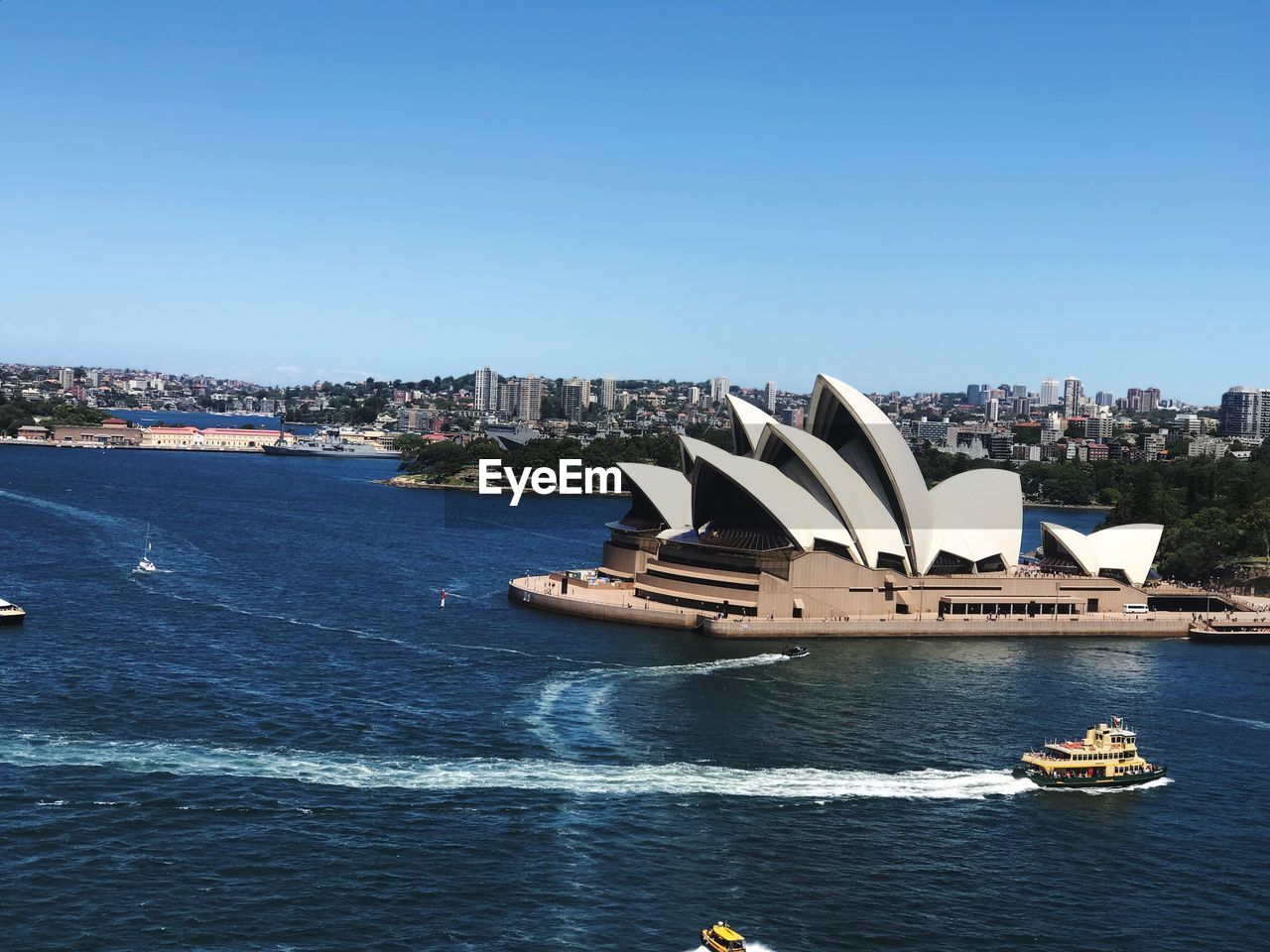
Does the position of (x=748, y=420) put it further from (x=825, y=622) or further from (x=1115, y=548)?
(x=1115, y=548)

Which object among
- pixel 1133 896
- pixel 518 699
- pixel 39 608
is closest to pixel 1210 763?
pixel 1133 896

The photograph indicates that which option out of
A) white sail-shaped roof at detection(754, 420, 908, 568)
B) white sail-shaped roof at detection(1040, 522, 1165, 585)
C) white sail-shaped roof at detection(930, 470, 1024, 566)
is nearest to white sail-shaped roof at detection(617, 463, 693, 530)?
white sail-shaped roof at detection(754, 420, 908, 568)

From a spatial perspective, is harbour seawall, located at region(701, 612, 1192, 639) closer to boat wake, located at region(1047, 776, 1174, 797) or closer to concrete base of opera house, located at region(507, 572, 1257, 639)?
concrete base of opera house, located at region(507, 572, 1257, 639)

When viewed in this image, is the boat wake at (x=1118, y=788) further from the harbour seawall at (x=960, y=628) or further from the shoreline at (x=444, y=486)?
the shoreline at (x=444, y=486)

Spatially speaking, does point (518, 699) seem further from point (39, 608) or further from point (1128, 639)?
point (1128, 639)

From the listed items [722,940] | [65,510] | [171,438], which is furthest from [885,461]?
[171,438]

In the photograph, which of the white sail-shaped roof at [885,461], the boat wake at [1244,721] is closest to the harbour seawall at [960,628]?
the white sail-shaped roof at [885,461]

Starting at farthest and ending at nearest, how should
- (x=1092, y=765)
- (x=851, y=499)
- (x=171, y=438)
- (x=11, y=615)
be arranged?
1. (x=171, y=438)
2. (x=851, y=499)
3. (x=11, y=615)
4. (x=1092, y=765)
